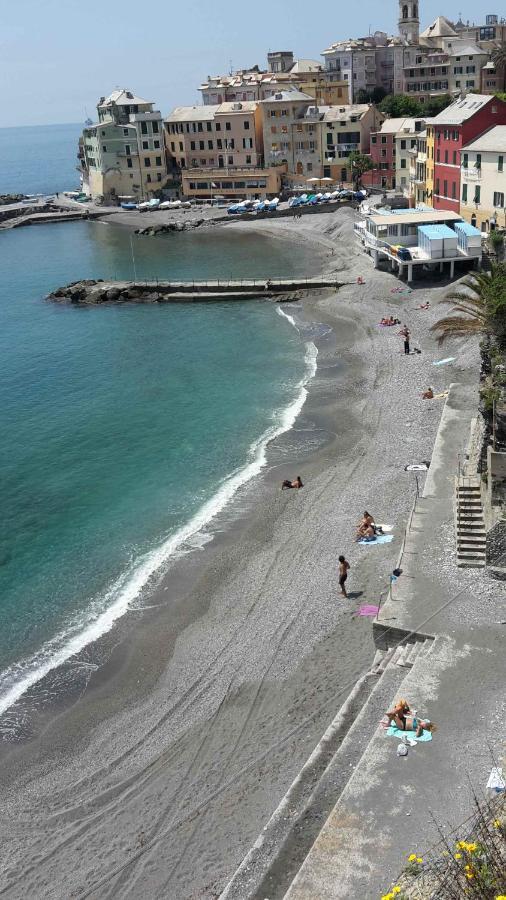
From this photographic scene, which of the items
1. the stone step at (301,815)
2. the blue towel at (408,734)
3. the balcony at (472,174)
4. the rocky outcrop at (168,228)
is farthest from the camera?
the rocky outcrop at (168,228)

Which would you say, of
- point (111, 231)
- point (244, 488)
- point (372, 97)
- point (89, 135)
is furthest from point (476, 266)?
point (89, 135)

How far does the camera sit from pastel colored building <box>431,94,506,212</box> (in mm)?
59250

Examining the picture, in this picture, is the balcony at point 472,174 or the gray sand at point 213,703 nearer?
the gray sand at point 213,703

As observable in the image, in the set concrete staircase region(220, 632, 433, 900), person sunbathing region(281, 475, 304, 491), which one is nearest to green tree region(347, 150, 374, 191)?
person sunbathing region(281, 475, 304, 491)

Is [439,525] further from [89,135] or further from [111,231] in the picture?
[89,135]

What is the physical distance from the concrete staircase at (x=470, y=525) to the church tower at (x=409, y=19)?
125 metres

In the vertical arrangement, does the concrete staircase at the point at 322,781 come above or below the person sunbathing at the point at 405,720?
below

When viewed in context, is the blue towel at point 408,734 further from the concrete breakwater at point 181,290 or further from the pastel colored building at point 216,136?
the pastel colored building at point 216,136

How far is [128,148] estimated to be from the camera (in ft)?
374

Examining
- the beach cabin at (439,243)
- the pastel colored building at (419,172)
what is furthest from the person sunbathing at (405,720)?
the pastel colored building at (419,172)

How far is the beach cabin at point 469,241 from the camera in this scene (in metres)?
52.2

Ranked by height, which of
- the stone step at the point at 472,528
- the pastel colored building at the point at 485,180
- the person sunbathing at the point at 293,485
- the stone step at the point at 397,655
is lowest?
the person sunbathing at the point at 293,485

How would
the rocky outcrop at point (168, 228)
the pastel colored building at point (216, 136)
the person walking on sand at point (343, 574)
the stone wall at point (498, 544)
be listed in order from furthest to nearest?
1. the pastel colored building at point (216, 136)
2. the rocky outcrop at point (168, 228)
3. the person walking on sand at point (343, 574)
4. the stone wall at point (498, 544)

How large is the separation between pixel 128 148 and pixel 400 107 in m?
39.2
